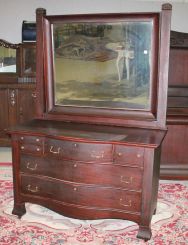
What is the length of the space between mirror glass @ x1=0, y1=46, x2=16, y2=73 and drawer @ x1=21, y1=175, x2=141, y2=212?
2407 mm

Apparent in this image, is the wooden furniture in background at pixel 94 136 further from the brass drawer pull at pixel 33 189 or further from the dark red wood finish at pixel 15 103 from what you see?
the dark red wood finish at pixel 15 103

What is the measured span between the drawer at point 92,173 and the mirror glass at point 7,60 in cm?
239

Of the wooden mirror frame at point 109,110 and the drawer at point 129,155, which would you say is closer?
the drawer at point 129,155

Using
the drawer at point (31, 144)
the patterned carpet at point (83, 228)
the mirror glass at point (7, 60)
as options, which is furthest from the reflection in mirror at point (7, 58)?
the drawer at point (31, 144)

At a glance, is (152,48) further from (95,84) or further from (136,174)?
(136,174)

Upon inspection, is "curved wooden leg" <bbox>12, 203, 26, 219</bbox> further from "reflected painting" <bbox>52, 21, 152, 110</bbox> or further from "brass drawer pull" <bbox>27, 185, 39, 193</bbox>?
"reflected painting" <bbox>52, 21, 152, 110</bbox>

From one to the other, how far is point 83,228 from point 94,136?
2.54ft

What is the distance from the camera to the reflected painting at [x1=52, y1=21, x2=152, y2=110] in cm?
238

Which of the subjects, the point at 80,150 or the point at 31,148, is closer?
the point at 80,150

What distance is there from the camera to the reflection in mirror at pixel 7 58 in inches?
169

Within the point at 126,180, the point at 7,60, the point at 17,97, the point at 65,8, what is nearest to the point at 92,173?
the point at 126,180

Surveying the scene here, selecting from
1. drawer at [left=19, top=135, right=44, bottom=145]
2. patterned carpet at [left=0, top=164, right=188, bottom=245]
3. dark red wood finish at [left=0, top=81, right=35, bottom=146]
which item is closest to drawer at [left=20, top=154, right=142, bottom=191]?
drawer at [left=19, top=135, right=44, bottom=145]

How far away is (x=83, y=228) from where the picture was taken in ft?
7.93

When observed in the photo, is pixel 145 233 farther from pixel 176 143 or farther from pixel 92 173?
pixel 176 143
